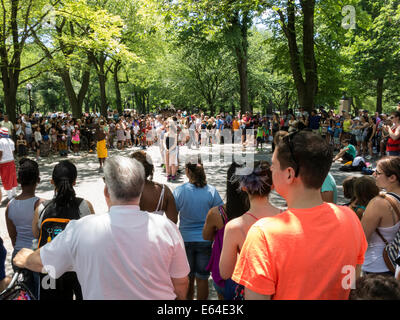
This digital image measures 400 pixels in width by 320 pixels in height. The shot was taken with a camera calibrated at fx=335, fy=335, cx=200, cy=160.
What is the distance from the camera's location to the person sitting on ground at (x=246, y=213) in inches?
84.4

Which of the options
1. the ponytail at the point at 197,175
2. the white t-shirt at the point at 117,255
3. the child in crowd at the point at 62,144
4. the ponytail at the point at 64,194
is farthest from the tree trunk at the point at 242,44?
the white t-shirt at the point at 117,255

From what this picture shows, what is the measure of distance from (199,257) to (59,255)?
1.90 meters

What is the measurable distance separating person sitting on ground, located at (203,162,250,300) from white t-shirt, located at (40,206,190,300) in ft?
3.23

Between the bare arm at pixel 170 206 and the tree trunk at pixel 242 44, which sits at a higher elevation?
the tree trunk at pixel 242 44

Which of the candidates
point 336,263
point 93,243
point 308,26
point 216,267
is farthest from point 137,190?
point 308,26

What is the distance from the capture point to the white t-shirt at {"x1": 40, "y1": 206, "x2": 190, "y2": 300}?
1661 millimetres

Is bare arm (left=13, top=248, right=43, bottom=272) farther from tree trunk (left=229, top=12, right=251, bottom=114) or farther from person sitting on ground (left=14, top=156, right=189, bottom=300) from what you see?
tree trunk (left=229, top=12, right=251, bottom=114)

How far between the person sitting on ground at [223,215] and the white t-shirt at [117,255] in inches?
38.8

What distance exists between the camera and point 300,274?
140cm

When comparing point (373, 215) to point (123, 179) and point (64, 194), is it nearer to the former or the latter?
point (123, 179)

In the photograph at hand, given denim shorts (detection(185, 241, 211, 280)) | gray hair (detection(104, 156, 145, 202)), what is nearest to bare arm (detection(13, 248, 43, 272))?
gray hair (detection(104, 156, 145, 202))

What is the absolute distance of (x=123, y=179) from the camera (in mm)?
1816

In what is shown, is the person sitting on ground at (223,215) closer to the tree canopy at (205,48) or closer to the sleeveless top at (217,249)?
the sleeveless top at (217,249)
